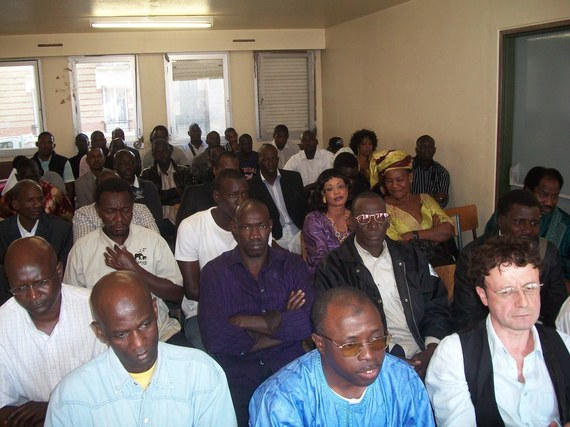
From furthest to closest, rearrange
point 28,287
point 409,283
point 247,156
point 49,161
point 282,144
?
1. point 282,144
2. point 247,156
3. point 49,161
4. point 409,283
5. point 28,287

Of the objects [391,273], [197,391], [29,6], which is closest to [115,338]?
[197,391]

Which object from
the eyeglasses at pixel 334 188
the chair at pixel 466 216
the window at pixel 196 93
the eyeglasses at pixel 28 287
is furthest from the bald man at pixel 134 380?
the window at pixel 196 93

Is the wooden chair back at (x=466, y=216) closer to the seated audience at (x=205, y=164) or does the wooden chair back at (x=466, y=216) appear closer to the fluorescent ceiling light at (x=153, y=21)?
the seated audience at (x=205, y=164)

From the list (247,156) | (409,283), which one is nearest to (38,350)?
(409,283)

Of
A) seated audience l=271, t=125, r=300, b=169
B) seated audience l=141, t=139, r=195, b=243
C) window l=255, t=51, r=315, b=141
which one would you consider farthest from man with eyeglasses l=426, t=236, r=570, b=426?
window l=255, t=51, r=315, b=141

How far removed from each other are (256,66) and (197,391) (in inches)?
340

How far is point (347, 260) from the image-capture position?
318cm

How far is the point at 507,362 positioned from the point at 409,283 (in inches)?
39.0

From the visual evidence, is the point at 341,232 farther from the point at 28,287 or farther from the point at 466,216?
the point at 28,287

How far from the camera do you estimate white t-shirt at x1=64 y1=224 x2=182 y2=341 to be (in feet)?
10.9

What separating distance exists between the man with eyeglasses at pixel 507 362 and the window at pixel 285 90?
841cm

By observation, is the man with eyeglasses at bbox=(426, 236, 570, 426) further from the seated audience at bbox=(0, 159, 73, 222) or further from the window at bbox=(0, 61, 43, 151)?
the window at bbox=(0, 61, 43, 151)

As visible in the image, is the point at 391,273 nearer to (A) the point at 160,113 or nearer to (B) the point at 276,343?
(B) the point at 276,343

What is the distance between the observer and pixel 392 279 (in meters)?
3.17
